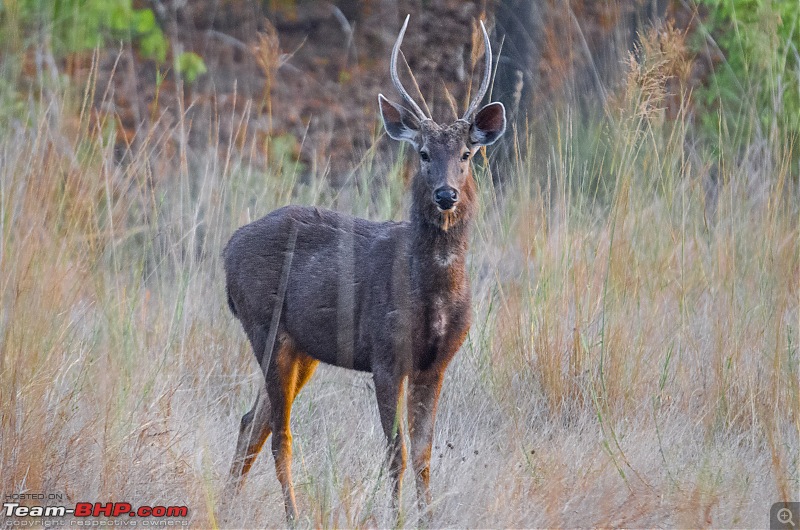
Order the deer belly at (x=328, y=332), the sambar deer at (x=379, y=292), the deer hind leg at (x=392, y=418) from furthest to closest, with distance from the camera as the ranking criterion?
the deer belly at (x=328, y=332), the sambar deer at (x=379, y=292), the deer hind leg at (x=392, y=418)

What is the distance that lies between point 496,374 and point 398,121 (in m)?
1.30

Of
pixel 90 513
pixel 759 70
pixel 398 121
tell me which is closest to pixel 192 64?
pixel 398 121

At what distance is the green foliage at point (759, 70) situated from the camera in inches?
213

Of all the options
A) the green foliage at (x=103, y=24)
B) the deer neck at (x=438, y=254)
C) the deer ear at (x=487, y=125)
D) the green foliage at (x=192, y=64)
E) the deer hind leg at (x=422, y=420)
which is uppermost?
the green foliage at (x=103, y=24)

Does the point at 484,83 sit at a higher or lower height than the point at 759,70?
lower

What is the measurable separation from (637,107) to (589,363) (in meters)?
1.21

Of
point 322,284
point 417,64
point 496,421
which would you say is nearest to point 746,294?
point 496,421

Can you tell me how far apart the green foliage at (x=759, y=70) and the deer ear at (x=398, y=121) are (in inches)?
62.7

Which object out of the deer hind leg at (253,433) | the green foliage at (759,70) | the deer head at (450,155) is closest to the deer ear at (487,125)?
the deer head at (450,155)

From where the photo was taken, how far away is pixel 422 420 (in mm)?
4594

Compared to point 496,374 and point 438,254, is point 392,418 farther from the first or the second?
point 496,374

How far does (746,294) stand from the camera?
213 inches

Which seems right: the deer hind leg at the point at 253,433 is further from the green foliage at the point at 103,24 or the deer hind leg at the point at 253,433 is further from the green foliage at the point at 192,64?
the green foliage at the point at 192,64

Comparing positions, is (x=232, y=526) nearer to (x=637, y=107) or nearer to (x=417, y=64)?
(x=637, y=107)
